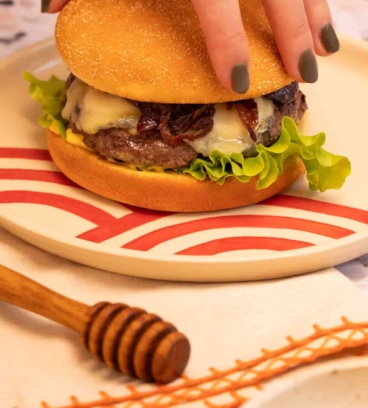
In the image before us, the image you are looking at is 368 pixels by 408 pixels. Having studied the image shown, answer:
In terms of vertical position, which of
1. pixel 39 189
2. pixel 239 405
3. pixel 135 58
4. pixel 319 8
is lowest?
pixel 39 189

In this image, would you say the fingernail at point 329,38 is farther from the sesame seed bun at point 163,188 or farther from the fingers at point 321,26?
the sesame seed bun at point 163,188

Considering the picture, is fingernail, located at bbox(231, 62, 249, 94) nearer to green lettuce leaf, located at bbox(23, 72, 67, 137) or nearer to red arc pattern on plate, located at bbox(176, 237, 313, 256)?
red arc pattern on plate, located at bbox(176, 237, 313, 256)

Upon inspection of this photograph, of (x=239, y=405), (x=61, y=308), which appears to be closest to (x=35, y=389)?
(x=61, y=308)

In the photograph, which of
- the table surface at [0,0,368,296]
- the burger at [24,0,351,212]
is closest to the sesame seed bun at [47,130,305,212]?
the burger at [24,0,351,212]

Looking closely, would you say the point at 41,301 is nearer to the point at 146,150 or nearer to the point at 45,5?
the point at 146,150

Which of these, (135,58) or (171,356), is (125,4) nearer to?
(135,58)

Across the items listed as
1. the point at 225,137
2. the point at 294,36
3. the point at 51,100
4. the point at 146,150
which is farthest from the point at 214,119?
the point at 51,100

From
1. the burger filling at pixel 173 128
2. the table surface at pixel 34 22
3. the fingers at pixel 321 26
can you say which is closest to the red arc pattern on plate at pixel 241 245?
the burger filling at pixel 173 128
